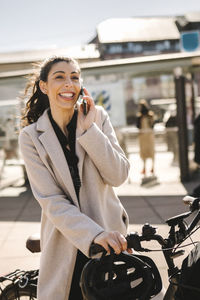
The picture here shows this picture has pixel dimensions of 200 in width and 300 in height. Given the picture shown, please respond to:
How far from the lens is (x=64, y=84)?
6.89 ft

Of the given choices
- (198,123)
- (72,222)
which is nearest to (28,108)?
(72,222)

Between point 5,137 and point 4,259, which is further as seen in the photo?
point 5,137

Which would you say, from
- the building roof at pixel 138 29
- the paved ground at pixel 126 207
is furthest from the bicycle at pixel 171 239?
the building roof at pixel 138 29

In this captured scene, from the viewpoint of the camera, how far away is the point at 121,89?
10.8 meters

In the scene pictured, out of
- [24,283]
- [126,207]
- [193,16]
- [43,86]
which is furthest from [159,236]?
[193,16]

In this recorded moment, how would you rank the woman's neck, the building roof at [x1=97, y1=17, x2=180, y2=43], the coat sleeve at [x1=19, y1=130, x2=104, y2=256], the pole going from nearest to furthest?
the coat sleeve at [x1=19, y1=130, x2=104, y2=256], the woman's neck, the pole, the building roof at [x1=97, y1=17, x2=180, y2=43]

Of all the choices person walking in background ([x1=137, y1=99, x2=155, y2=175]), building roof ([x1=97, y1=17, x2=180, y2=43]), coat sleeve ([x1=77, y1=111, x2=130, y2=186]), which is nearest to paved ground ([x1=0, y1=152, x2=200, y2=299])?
person walking in background ([x1=137, y1=99, x2=155, y2=175])

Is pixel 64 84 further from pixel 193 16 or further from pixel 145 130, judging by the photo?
pixel 193 16

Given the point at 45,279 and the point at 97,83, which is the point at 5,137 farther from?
the point at 45,279

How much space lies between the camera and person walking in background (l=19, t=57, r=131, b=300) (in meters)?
2.02

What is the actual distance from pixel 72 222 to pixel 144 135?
869 cm

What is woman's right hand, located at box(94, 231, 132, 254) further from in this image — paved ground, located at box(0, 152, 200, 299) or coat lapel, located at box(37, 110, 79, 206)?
paved ground, located at box(0, 152, 200, 299)

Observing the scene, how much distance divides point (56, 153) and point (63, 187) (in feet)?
0.55

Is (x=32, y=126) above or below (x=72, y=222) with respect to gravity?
above
